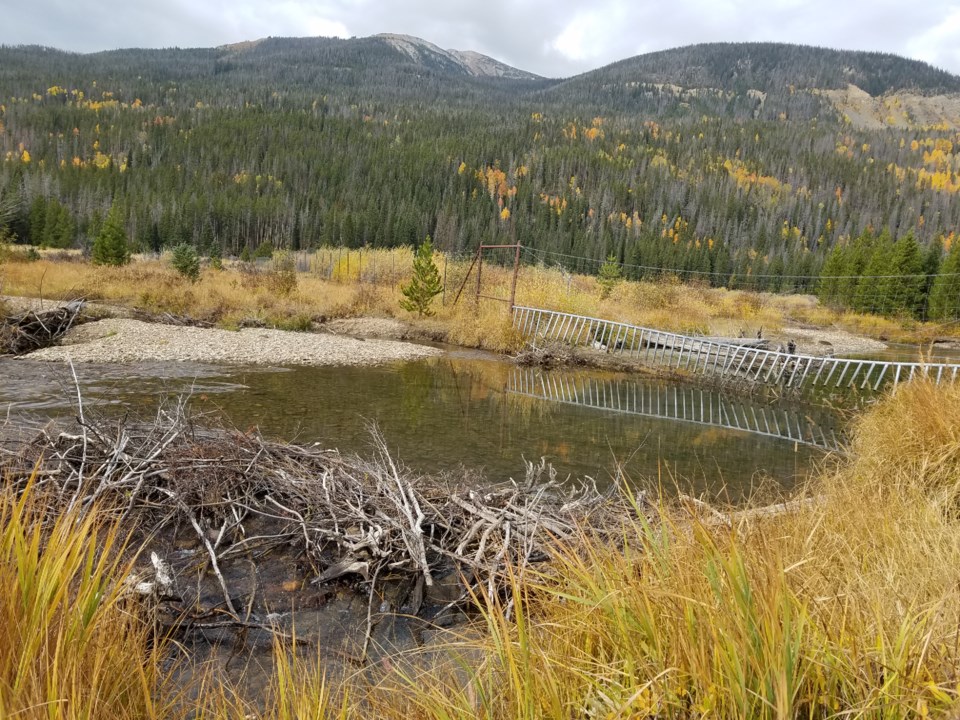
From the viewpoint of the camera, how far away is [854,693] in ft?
4.45

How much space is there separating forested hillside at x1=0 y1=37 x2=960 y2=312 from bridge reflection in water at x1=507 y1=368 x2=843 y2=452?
3225 cm

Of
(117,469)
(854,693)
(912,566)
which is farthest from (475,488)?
(854,693)

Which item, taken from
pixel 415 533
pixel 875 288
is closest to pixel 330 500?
pixel 415 533

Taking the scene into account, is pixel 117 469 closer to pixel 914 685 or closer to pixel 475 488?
pixel 475 488

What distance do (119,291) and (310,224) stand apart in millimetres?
53672

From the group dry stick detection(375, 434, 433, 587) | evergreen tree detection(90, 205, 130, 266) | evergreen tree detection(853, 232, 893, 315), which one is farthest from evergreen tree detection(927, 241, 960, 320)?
evergreen tree detection(90, 205, 130, 266)

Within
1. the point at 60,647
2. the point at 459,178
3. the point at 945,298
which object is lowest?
the point at 60,647

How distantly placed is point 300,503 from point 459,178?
293 ft

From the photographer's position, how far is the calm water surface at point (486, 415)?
7.20m

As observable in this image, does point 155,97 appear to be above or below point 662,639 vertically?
above

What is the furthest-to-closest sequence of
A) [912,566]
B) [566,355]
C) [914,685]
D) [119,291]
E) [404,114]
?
[404,114] < [119,291] < [566,355] < [912,566] < [914,685]

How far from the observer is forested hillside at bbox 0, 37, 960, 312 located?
68.2 metres

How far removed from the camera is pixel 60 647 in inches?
56.4

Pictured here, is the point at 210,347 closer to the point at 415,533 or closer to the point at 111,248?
the point at 415,533
